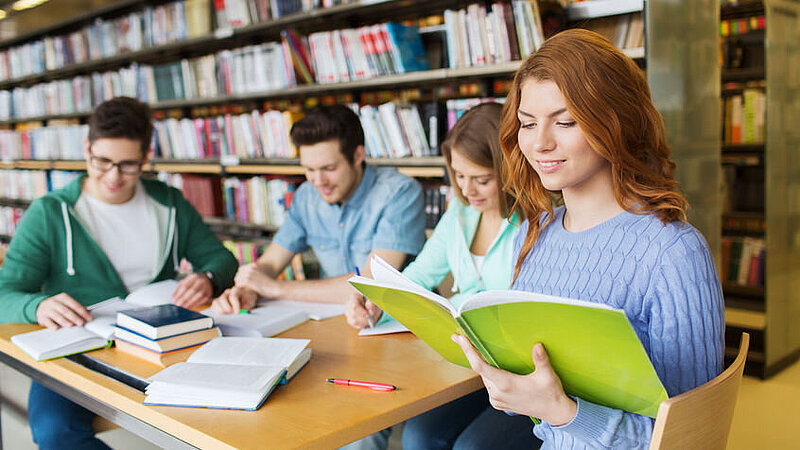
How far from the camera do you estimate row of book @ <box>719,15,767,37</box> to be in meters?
4.23

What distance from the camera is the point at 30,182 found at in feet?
20.1

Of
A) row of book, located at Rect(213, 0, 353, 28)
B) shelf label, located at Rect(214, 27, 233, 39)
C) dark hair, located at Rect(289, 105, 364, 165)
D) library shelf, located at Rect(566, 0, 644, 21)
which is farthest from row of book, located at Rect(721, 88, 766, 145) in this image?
shelf label, located at Rect(214, 27, 233, 39)

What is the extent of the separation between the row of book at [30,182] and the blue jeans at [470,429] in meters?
4.85

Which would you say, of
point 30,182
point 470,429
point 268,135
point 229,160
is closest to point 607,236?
point 470,429

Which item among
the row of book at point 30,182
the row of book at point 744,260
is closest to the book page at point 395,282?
the row of book at point 744,260

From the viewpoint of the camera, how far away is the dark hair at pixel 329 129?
2.18 metres

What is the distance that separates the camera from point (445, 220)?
1.88 metres

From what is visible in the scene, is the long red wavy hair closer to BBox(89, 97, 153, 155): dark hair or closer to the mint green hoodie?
the mint green hoodie

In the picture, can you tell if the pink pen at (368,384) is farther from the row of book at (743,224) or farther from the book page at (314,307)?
the row of book at (743,224)

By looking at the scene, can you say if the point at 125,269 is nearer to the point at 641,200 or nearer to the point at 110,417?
the point at 110,417

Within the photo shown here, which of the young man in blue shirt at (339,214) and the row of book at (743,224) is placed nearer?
the young man in blue shirt at (339,214)

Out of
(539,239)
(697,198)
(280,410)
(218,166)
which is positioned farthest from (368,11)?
(280,410)

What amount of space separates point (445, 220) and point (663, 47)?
133 centimetres

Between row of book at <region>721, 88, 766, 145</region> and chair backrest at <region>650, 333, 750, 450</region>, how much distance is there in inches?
149
